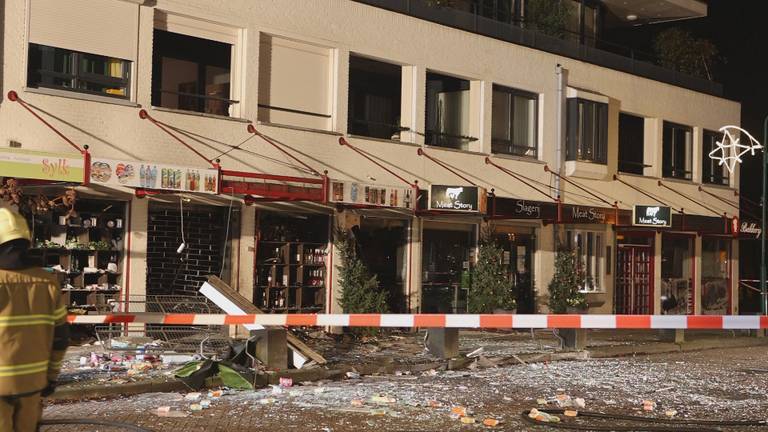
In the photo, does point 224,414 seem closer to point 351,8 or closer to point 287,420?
point 287,420

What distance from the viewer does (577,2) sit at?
31.8 meters

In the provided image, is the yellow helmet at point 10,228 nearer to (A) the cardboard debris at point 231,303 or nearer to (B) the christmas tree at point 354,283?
(A) the cardboard debris at point 231,303

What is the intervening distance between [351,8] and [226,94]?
364 centimetres

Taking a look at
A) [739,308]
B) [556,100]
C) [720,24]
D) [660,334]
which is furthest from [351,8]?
[720,24]

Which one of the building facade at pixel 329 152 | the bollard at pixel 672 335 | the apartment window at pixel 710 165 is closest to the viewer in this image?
the building facade at pixel 329 152

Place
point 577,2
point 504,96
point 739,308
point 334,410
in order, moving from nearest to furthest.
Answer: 1. point 334,410
2. point 504,96
3. point 577,2
4. point 739,308

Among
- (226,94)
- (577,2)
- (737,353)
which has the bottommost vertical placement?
(737,353)

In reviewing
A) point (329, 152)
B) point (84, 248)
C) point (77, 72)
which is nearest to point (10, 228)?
point (84, 248)

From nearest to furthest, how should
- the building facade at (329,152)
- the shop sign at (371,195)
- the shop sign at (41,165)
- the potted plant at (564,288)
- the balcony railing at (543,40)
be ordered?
the shop sign at (41,165) → the building facade at (329,152) → the shop sign at (371,195) → the balcony railing at (543,40) → the potted plant at (564,288)

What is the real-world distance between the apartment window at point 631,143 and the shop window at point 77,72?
55.7ft

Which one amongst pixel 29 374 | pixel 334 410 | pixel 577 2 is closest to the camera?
pixel 29 374

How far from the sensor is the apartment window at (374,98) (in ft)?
77.1

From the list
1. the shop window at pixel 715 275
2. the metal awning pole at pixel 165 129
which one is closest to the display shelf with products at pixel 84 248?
the metal awning pole at pixel 165 129

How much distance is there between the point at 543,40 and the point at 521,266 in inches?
233
